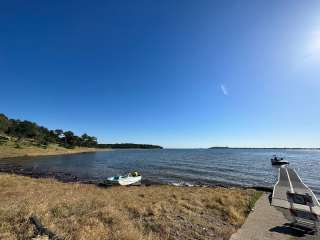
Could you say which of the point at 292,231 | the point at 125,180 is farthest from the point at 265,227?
the point at 125,180

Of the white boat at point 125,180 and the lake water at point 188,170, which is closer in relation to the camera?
the white boat at point 125,180

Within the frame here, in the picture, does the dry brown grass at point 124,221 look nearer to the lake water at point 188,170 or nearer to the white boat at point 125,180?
the white boat at point 125,180

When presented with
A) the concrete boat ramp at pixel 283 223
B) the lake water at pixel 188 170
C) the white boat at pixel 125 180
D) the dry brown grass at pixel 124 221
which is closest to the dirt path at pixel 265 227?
the concrete boat ramp at pixel 283 223

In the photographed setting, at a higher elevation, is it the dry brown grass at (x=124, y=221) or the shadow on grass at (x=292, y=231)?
the dry brown grass at (x=124, y=221)

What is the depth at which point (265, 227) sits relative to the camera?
10586 millimetres

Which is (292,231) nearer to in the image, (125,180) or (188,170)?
(125,180)

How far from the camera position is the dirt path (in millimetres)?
9289

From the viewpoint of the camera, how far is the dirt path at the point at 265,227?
30.5ft

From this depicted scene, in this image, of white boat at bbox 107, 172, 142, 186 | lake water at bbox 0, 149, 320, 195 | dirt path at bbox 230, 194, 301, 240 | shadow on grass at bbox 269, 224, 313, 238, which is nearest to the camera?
dirt path at bbox 230, 194, 301, 240

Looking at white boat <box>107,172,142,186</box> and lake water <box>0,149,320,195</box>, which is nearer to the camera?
white boat <box>107,172,142,186</box>

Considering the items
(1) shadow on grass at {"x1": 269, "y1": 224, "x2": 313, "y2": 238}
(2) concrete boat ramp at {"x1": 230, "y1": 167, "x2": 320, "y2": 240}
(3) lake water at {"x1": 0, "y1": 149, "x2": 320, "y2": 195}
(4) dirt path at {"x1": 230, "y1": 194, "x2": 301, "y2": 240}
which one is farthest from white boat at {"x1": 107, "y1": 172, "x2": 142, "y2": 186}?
(1) shadow on grass at {"x1": 269, "y1": 224, "x2": 313, "y2": 238}

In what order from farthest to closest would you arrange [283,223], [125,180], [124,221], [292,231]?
[125,180] → [283,223] → [292,231] → [124,221]

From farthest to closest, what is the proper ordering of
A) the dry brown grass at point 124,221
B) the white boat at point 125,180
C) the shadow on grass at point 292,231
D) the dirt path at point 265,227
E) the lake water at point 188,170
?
the lake water at point 188,170
the white boat at point 125,180
the shadow on grass at point 292,231
the dirt path at point 265,227
the dry brown grass at point 124,221

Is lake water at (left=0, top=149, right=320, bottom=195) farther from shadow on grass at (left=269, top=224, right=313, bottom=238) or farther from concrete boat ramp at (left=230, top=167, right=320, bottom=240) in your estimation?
shadow on grass at (left=269, top=224, right=313, bottom=238)
